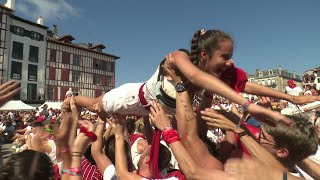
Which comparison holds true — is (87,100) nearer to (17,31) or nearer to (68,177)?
(68,177)

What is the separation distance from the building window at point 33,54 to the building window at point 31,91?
129 inches

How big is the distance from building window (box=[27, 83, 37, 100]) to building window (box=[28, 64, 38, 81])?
2.80 ft

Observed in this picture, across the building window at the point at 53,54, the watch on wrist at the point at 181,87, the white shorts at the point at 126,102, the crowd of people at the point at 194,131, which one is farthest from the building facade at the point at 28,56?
the watch on wrist at the point at 181,87

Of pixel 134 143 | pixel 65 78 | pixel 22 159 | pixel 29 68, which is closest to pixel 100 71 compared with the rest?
pixel 65 78

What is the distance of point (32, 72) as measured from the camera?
39156 mm

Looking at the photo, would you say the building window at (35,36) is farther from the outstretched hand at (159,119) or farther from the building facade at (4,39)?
the outstretched hand at (159,119)

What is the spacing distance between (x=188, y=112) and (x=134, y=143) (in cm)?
276

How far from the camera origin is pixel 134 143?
4973 millimetres

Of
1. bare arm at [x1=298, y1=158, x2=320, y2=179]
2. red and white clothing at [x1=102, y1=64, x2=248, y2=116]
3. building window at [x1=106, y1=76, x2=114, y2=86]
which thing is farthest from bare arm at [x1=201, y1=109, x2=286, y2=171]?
building window at [x1=106, y1=76, x2=114, y2=86]

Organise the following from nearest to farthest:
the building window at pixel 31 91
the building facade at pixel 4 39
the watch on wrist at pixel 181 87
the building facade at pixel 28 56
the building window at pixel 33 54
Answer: the watch on wrist at pixel 181 87 < the building facade at pixel 4 39 < the building facade at pixel 28 56 < the building window at pixel 31 91 < the building window at pixel 33 54

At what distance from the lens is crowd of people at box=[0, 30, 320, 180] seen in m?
1.93

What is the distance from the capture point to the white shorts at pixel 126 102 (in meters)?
3.42

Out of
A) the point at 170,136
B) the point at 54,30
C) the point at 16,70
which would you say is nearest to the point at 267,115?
the point at 170,136

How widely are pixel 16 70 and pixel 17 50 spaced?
246 cm
